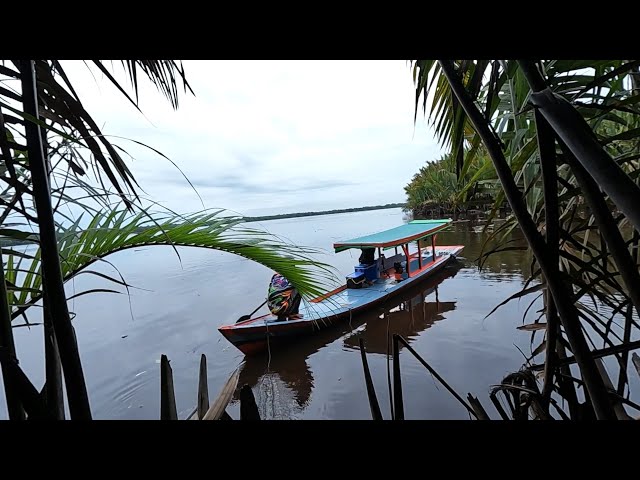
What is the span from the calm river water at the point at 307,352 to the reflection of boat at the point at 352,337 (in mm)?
19

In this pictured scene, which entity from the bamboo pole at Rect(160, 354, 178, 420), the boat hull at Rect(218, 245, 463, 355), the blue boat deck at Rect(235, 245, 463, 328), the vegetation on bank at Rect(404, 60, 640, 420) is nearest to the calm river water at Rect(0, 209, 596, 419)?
the boat hull at Rect(218, 245, 463, 355)

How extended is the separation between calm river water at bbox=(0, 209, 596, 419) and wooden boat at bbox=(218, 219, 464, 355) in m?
0.30

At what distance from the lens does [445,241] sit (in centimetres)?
1532

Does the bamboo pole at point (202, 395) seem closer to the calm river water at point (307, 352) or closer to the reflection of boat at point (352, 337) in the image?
the calm river water at point (307, 352)

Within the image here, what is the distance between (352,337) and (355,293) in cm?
115

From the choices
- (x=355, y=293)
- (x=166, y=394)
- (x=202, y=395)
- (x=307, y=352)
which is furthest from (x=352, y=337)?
(x=166, y=394)

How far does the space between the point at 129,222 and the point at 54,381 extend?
1.31 ft

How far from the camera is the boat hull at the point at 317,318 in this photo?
15.9 feet

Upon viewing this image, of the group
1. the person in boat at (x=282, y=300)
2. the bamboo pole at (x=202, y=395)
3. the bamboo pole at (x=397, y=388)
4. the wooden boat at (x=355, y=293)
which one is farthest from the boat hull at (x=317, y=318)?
the bamboo pole at (x=397, y=388)

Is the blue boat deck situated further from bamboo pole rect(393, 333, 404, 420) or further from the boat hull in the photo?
bamboo pole rect(393, 333, 404, 420)

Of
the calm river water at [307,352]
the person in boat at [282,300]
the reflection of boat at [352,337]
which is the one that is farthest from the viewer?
the person in boat at [282,300]
